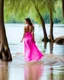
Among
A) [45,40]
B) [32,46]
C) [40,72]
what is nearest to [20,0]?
[45,40]

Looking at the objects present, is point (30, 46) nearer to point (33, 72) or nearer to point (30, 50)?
point (30, 50)

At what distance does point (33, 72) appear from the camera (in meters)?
12.6

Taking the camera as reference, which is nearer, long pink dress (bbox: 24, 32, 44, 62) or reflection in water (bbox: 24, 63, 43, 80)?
reflection in water (bbox: 24, 63, 43, 80)

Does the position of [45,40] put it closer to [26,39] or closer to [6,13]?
[6,13]

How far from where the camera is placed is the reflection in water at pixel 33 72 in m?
11.4

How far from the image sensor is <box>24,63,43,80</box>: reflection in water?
11.4 meters

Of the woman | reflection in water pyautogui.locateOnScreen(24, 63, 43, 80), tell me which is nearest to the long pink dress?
the woman

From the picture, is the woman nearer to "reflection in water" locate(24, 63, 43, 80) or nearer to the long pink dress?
the long pink dress

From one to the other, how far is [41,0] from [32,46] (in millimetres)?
19823

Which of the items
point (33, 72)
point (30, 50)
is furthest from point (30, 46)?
point (33, 72)

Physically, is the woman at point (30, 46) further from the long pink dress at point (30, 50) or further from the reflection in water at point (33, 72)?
the reflection in water at point (33, 72)

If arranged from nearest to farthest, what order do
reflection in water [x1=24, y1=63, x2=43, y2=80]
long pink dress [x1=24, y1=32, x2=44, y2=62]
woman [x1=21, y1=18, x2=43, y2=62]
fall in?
reflection in water [x1=24, y1=63, x2=43, y2=80] → woman [x1=21, y1=18, x2=43, y2=62] → long pink dress [x1=24, y1=32, x2=44, y2=62]

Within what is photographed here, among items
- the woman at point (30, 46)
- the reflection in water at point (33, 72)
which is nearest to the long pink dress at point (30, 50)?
the woman at point (30, 46)

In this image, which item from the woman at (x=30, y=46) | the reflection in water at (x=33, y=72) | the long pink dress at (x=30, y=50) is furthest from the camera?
the long pink dress at (x=30, y=50)
